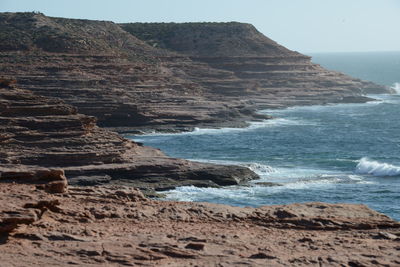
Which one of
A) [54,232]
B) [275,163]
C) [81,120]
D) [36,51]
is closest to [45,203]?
[54,232]

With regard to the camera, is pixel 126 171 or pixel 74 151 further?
pixel 126 171

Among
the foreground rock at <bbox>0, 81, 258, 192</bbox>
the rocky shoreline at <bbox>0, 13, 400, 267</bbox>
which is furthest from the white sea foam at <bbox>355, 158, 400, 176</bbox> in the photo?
the foreground rock at <bbox>0, 81, 258, 192</bbox>

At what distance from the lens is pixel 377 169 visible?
173 feet

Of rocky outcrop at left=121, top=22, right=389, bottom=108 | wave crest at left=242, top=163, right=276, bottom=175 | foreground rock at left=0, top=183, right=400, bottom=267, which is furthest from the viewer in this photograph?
rocky outcrop at left=121, top=22, right=389, bottom=108

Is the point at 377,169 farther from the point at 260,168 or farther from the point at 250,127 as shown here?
the point at 250,127

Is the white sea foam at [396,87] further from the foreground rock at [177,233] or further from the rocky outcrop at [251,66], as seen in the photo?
the foreground rock at [177,233]

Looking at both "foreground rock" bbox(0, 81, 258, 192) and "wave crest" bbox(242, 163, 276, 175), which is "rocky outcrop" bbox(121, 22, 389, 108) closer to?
"wave crest" bbox(242, 163, 276, 175)

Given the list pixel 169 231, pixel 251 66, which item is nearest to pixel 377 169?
pixel 169 231

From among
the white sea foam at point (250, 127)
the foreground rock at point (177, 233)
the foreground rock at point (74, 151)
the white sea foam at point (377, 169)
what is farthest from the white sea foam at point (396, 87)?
the foreground rock at point (177, 233)

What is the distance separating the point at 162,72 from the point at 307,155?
41.3 metres

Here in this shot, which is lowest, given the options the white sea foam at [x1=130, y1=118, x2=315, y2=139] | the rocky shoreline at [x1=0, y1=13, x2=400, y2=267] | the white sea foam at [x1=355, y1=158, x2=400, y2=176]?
the white sea foam at [x1=130, y1=118, x2=315, y2=139]

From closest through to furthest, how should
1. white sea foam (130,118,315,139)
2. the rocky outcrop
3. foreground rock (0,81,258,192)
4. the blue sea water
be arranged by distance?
foreground rock (0,81,258,192) → the blue sea water → white sea foam (130,118,315,139) → the rocky outcrop

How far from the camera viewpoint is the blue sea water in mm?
42688

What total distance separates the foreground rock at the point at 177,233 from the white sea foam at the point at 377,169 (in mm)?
32264
